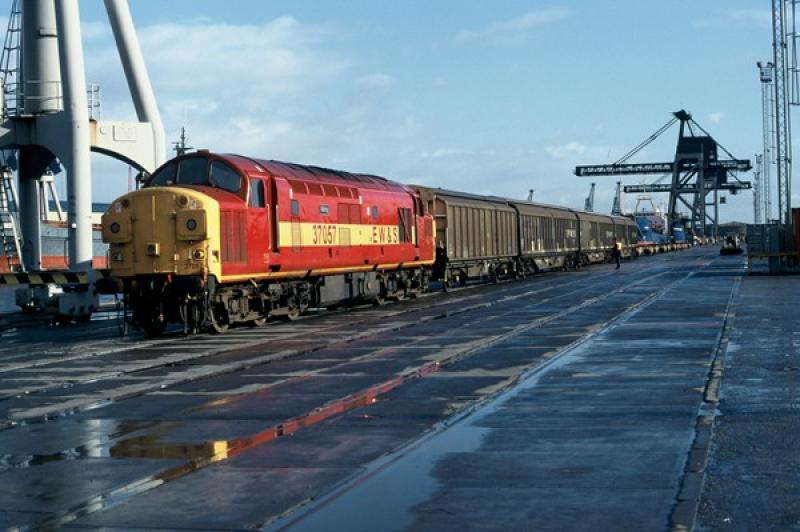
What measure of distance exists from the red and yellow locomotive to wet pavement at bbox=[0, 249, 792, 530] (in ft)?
5.62

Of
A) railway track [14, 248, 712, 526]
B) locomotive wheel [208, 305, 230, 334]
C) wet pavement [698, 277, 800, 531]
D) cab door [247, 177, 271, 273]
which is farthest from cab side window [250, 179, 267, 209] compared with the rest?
wet pavement [698, 277, 800, 531]

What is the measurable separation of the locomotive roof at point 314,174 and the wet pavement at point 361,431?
212 inches

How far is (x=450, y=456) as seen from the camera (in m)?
10.3

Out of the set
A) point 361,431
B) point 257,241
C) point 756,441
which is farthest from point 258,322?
point 756,441

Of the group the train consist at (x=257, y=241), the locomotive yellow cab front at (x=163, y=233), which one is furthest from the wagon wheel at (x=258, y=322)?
the locomotive yellow cab front at (x=163, y=233)

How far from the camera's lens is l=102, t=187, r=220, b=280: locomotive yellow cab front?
24.5m

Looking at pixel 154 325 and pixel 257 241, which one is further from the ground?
pixel 257 241

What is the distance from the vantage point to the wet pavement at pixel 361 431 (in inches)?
329

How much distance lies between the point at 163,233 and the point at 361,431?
14.1 meters

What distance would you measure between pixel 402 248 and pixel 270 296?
10.5 m

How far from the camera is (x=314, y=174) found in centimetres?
3148

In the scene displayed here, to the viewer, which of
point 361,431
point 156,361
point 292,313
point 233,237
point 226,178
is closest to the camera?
point 361,431

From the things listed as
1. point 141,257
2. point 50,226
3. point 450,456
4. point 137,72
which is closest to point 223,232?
point 141,257

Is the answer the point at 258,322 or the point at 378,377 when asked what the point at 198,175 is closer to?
the point at 258,322
